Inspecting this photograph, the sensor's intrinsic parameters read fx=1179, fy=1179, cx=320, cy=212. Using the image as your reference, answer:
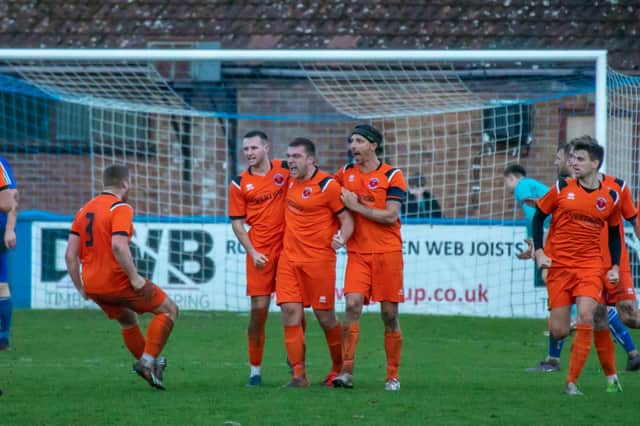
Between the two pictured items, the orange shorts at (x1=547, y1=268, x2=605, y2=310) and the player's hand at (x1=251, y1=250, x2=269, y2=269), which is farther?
the player's hand at (x1=251, y1=250, x2=269, y2=269)

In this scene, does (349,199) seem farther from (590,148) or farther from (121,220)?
(590,148)

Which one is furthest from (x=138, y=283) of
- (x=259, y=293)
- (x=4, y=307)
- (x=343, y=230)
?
(x=4, y=307)

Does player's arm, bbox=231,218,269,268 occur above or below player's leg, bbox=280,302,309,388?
above

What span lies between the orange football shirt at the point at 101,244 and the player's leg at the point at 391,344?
197 cm

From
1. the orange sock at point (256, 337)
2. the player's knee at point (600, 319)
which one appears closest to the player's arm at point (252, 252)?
the orange sock at point (256, 337)

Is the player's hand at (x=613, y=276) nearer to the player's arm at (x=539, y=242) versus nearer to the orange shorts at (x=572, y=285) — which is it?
the orange shorts at (x=572, y=285)

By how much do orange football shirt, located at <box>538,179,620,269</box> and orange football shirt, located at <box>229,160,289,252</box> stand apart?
2.08 metres

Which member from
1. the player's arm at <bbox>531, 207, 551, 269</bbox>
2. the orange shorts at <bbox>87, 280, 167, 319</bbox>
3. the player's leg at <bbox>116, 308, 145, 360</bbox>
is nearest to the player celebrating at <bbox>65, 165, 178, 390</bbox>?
the orange shorts at <bbox>87, 280, 167, 319</bbox>

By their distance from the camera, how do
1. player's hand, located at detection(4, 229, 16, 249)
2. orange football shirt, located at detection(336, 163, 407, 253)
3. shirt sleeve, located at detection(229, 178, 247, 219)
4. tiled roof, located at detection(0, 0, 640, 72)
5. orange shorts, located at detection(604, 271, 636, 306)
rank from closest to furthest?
orange shorts, located at detection(604, 271, 636, 306) → orange football shirt, located at detection(336, 163, 407, 253) → shirt sleeve, located at detection(229, 178, 247, 219) → player's hand, located at detection(4, 229, 16, 249) → tiled roof, located at detection(0, 0, 640, 72)

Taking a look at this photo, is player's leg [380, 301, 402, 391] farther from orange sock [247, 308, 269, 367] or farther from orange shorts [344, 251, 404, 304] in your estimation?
orange sock [247, 308, 269, 367]

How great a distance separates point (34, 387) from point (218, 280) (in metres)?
7.06

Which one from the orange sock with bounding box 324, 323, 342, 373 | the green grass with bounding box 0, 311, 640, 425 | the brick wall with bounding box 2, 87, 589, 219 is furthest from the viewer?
the brick wall with bounding box 2, 87, 589, 219

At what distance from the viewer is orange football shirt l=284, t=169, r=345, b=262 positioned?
9.04 metres

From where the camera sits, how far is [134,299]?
8.80 metres
